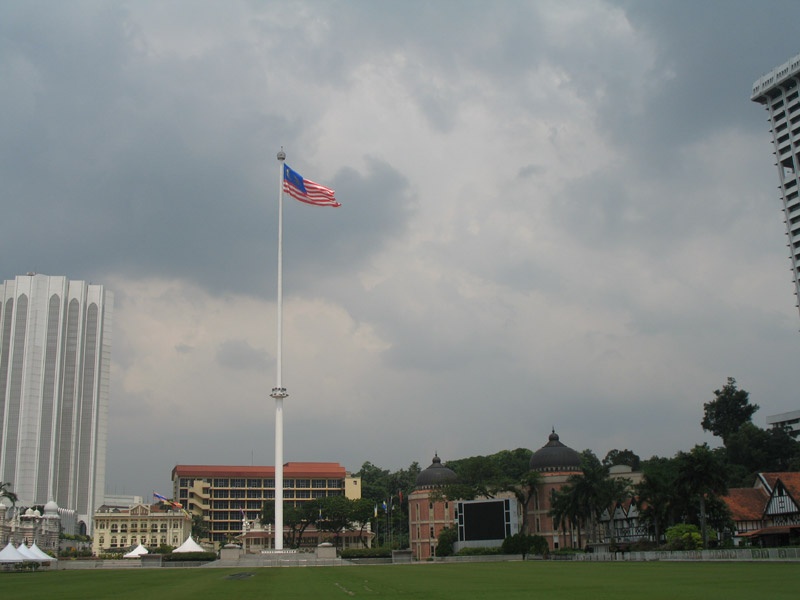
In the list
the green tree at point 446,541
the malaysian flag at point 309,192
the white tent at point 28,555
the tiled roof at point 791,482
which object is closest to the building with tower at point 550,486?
the green tree at point 446,541

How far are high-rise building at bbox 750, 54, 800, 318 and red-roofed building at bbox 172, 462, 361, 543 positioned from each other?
335 feet

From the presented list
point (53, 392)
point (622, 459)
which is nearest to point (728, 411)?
point (622, 459)

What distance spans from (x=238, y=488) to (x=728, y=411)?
344 feet

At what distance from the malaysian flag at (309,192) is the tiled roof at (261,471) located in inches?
4443

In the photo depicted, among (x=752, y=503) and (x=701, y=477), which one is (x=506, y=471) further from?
(x=701, y=477)

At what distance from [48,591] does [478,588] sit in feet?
60.8

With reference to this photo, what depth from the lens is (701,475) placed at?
67500mm

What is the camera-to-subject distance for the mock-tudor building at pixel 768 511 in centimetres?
7312

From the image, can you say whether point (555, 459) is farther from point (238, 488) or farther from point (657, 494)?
point (238, 488)

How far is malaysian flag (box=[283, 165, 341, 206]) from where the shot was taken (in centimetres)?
6862

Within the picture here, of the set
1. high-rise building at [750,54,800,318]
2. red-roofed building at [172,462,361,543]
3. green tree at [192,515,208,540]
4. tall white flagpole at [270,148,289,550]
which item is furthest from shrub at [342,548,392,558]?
high-rise building at [750,54,800,318]

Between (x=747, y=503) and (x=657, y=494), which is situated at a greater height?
(x=657, y=494)

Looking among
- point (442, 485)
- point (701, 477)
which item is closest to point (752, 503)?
point (701, 477)

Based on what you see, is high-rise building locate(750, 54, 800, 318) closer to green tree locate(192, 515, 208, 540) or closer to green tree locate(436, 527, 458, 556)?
green tree locate(436, 527, 458, 556)
